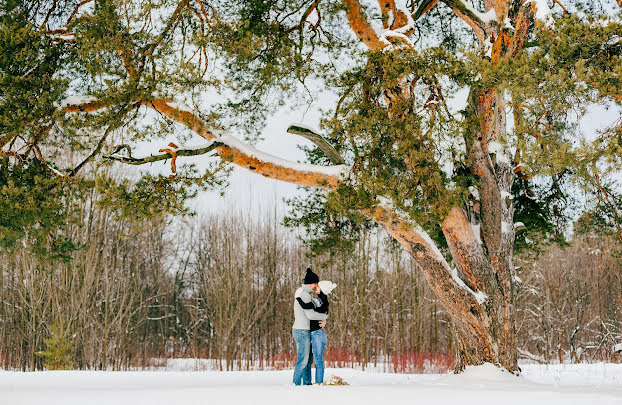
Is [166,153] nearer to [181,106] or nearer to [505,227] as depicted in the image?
[181,106]

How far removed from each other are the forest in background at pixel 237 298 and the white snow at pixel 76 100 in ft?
20.5

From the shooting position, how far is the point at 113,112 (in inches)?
294

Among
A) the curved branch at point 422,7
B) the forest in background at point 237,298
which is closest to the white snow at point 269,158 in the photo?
the curved branch at point 422,7

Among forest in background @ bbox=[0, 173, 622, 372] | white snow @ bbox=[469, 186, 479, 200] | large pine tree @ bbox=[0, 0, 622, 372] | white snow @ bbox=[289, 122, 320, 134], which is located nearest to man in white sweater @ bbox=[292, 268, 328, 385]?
large pine tree @ bbox=[0, 0, 622, 372]

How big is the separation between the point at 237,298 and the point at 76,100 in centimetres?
1085

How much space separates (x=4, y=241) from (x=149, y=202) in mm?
2434

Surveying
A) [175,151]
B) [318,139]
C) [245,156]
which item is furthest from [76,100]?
[318,139]

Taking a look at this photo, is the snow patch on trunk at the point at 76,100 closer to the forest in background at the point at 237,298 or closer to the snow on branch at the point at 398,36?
the snow on branch at the point at 398,36

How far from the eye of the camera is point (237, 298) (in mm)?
17906

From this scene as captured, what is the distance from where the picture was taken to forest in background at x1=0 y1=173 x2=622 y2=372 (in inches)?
637

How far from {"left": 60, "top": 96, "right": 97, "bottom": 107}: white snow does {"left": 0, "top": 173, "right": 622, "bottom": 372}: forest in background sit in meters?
6.24

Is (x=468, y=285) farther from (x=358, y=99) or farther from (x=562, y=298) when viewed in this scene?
(x=562, y=298)

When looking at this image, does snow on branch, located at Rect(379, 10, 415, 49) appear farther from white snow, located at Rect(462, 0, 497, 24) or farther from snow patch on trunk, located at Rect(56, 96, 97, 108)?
snow patch on trunk, located at Rect(56, 96, 97, 108)

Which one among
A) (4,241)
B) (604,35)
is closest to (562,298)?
(604,35)
